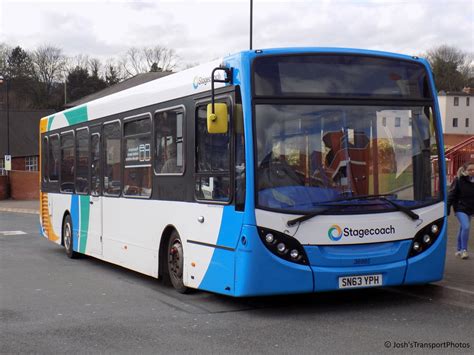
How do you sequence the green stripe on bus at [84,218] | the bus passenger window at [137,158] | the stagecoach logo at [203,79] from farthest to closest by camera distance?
the green stripe on bus at [84,218] < the bus passenger window at [137,158] < the stagecoach logo at [203,79]

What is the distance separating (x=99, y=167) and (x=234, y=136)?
525 cm

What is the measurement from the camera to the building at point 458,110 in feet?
298

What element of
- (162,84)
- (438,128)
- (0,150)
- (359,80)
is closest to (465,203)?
(438,128)

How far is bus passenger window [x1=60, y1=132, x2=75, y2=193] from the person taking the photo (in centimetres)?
1422

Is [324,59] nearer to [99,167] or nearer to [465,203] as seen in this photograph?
[465,203]

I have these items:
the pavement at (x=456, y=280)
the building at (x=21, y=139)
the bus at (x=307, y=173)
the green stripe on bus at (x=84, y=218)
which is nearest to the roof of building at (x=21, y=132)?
the building at (x=21, y=139)

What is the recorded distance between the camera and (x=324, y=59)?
318 inches

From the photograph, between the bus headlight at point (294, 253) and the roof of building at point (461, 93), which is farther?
the roof of building at point (461, 93)

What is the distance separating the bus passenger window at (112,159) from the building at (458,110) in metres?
79.8

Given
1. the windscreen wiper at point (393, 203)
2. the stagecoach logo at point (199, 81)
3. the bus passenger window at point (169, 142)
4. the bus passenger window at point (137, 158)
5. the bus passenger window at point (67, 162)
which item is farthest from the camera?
the bus passenger window at point (67, 162)

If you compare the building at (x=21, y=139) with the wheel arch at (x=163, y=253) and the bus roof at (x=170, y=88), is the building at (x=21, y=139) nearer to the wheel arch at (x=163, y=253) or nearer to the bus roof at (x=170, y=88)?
the bus roof at (x=170, y=88)

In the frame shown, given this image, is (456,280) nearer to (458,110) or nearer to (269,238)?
(269,238)

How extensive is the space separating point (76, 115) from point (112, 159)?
2527mm

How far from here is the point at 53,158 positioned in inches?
618
